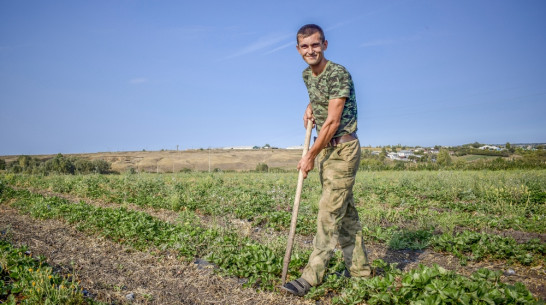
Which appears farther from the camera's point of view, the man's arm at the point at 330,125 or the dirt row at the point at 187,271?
the dirt row at the point at 187,271

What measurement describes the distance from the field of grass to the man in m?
0.35

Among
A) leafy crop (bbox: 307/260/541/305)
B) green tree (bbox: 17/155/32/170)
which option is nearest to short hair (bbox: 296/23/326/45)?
leafy crop (bbox: 307/260/541/305)

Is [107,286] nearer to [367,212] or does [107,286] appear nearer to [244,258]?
[244,258]

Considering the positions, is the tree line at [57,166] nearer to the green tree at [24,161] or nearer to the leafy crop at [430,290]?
the green tree at [24,161]

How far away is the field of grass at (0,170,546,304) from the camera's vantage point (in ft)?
10.0

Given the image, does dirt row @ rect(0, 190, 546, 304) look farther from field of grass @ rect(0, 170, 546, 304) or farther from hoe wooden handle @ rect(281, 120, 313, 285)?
hoe wooden handle @ rect(281, 120, 313, 285)

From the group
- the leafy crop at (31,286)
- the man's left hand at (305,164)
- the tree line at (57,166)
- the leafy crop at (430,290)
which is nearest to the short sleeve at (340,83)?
the man's left hand at (305,164)

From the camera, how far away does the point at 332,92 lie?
10.3 ft

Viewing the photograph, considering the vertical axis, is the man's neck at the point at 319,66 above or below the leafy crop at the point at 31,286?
above

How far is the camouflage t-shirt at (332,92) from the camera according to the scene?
3.11 meters

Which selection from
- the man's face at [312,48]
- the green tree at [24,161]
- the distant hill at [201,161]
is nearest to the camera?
the man's face at [312,48]

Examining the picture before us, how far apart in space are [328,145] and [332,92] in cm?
54

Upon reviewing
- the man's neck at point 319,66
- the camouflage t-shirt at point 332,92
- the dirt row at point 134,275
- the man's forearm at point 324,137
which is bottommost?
the dirt row at point 134,275

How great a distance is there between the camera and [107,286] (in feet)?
12.6
